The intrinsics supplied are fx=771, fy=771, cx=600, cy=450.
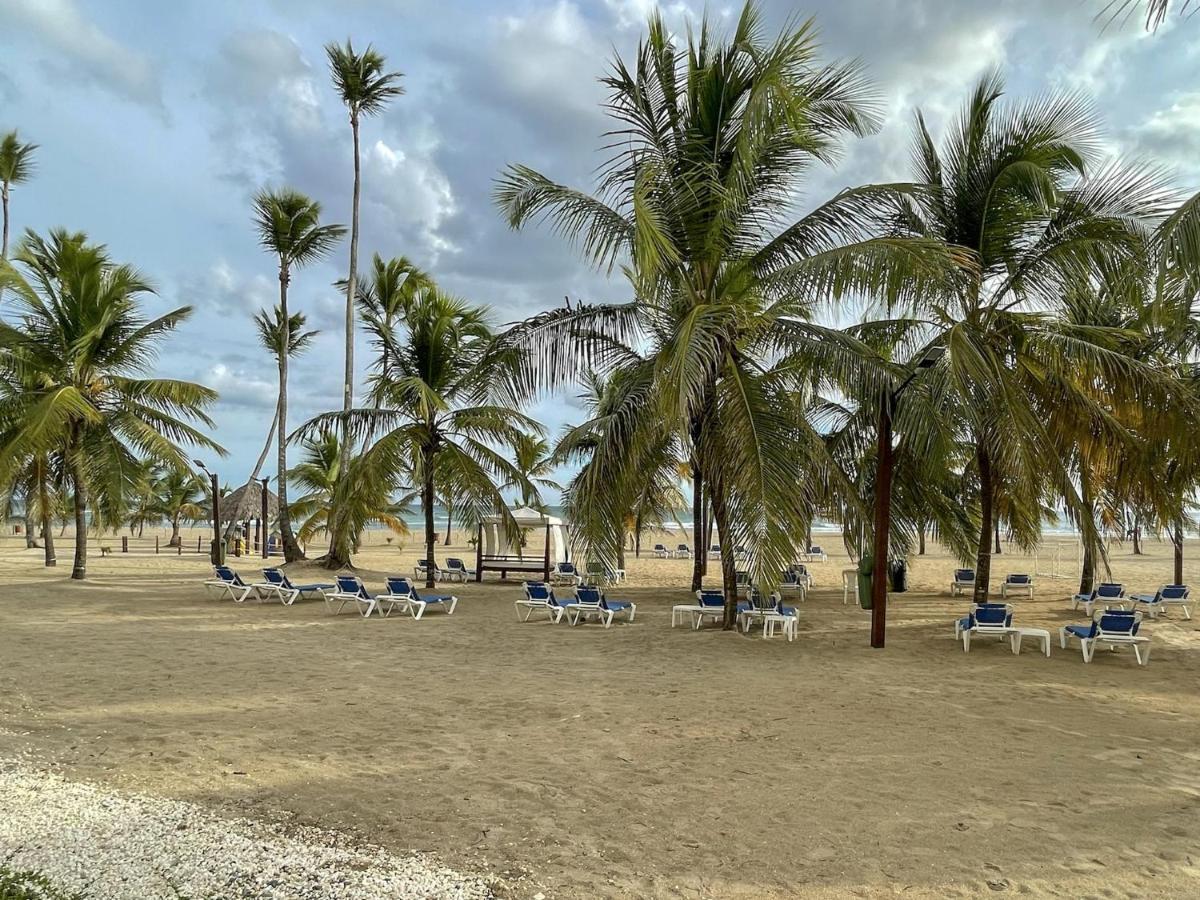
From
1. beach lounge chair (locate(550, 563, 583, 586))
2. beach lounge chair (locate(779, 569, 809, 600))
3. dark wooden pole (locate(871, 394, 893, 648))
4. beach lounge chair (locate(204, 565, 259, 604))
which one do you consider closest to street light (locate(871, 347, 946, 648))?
dark wooden pole (locate(871, 394, 893, 648))

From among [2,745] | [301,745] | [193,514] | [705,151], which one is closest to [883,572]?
[705,151]

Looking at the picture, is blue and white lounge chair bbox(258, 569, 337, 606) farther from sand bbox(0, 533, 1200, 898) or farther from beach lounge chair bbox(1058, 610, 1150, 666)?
beach lounge chair bbox(1058, 610, 1150, 666)

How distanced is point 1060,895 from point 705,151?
A: 8.71m

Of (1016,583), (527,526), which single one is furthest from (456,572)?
(1016,583)

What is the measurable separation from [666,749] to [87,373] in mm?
17056

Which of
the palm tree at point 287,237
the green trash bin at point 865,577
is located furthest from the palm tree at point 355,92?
the green trash bin at point 865,577

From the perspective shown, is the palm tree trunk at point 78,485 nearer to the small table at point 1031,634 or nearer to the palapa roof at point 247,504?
the palapa roof at point 247,504

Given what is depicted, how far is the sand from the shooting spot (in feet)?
12.4

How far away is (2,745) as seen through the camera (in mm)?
5316

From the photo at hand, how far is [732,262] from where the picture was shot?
33.8 feet

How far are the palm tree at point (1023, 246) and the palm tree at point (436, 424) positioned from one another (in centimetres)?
839

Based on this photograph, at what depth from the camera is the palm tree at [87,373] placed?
16297 mm

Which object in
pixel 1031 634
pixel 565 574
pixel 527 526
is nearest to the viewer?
pixel 1031 634

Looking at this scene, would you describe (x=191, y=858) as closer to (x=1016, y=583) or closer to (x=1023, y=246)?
(x=1023, y=246)
